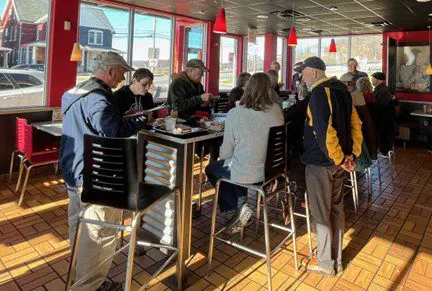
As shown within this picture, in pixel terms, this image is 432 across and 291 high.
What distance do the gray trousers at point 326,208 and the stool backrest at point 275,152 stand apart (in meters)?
0.21

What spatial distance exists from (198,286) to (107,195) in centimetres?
98

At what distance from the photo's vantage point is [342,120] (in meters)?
2.08

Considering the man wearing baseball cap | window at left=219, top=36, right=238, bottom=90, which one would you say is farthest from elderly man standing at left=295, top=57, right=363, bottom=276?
window at left=219, top=36, right=238, bottom=90

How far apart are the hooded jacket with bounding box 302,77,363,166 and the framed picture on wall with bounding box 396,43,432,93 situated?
6.92m

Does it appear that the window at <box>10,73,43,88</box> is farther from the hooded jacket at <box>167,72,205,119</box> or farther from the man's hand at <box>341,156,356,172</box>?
the man's hand at <box>341,156,356,172</box>

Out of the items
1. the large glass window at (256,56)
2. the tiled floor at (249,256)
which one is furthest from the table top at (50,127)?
the large glass window at (256,56)

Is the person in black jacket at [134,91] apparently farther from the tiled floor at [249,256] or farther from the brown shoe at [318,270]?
the brown shoe at [318,270]

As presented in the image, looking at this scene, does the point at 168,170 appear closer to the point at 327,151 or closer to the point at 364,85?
the point at 327,151

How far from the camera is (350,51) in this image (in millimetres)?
9383

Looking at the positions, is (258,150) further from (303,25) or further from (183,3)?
(303,25)

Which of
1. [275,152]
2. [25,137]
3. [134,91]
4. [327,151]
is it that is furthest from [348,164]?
[25,137]

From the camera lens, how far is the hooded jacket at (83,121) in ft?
5.71

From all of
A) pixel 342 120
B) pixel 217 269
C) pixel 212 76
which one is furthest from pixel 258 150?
pixel 212 76

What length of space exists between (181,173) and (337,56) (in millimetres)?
8973
